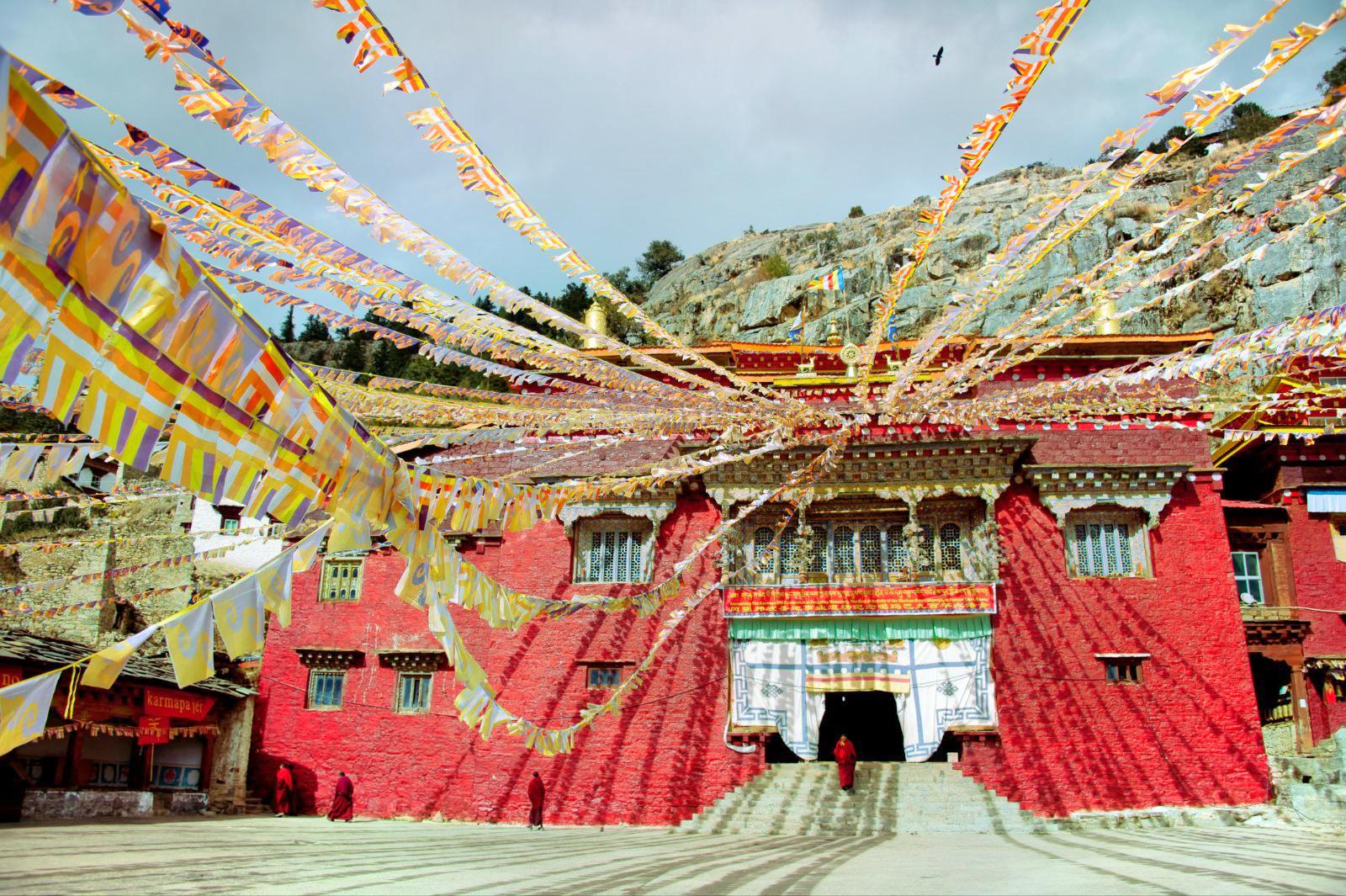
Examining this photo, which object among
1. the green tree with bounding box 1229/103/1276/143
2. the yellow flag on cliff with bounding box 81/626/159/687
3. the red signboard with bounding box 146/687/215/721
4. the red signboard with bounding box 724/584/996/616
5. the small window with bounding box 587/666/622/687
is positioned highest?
the green tree with bounding box 1229/103/1276/143

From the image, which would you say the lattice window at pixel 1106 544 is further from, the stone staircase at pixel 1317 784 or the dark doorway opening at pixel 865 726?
the dark doorway opening at pixel 865 726

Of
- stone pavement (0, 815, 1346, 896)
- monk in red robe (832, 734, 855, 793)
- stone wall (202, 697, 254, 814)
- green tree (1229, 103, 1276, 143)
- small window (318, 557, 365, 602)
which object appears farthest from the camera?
green tree (1229, 103, 1276, 143)

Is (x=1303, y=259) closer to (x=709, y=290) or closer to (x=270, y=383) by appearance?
(x=709, y=290)

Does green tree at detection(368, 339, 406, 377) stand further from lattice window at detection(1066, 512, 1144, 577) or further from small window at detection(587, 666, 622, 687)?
lattice window at detection(1066, 512, 1144, 577)

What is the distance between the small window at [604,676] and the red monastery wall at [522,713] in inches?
6.6

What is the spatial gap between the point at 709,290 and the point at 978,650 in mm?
47014

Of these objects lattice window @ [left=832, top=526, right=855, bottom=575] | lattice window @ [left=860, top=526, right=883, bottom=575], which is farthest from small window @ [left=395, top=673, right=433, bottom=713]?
lattice window @ [left=860, top=526, right=883, bottom=575]

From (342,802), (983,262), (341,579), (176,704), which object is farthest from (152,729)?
(983,262)

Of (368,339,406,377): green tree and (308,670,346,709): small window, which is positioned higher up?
(368,339,406,377): green tree

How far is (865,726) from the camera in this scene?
22.2 metres

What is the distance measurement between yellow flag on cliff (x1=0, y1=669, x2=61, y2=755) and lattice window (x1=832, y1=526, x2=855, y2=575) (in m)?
15.8

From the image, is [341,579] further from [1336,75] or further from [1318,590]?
[1336,75]

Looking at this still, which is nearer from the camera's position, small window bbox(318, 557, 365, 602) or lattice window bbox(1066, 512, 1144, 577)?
lattice window bbox(1066, 512, 1144, 577)

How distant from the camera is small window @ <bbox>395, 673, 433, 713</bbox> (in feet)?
61.9
